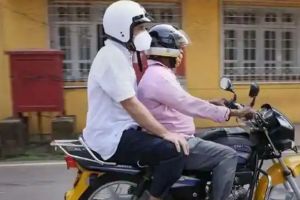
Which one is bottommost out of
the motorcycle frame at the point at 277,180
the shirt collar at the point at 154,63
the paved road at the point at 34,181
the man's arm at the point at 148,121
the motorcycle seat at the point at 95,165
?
the paved road at the point at 34,181

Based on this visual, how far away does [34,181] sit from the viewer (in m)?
6.86

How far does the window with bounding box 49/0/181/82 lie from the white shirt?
6902mm

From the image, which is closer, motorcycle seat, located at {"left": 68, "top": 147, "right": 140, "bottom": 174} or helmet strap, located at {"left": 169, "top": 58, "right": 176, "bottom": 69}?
motorcycle seat, located at {"left": 68, "top": 147, "right": 140, "bottom": 174}

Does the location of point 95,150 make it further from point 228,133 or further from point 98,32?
point 98,32

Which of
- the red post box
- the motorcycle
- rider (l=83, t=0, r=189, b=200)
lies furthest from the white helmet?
the red post box

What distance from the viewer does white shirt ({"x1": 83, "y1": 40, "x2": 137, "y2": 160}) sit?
3.42m

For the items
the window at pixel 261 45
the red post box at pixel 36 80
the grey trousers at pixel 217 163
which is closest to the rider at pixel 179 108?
the grey trousers at pixel 217 163

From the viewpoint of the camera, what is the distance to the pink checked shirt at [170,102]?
3602mm

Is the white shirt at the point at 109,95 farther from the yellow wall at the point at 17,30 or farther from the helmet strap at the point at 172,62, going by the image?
the yellow wall at the point at 17,30

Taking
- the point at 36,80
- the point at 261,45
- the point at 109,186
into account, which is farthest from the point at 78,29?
the point at 109,186

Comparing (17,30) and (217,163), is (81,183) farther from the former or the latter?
(17,30)

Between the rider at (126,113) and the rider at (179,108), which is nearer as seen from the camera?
the rider at (126,113)

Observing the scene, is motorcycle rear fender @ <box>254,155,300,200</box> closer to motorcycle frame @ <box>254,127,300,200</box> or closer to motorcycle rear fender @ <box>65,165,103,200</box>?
motorcycle frame @ <box>254,127,300,200</box>

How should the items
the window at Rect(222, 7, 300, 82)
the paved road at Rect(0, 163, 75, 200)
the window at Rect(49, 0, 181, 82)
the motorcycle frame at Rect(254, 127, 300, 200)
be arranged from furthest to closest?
the window at Rect(222, 7, 300, 82)
the window at Rect(49, 0, 181, 82)
the paved road at Rect(0, 163, 75, 200)
the motorcycle frame at Rect(254, 127, 300, 200)
